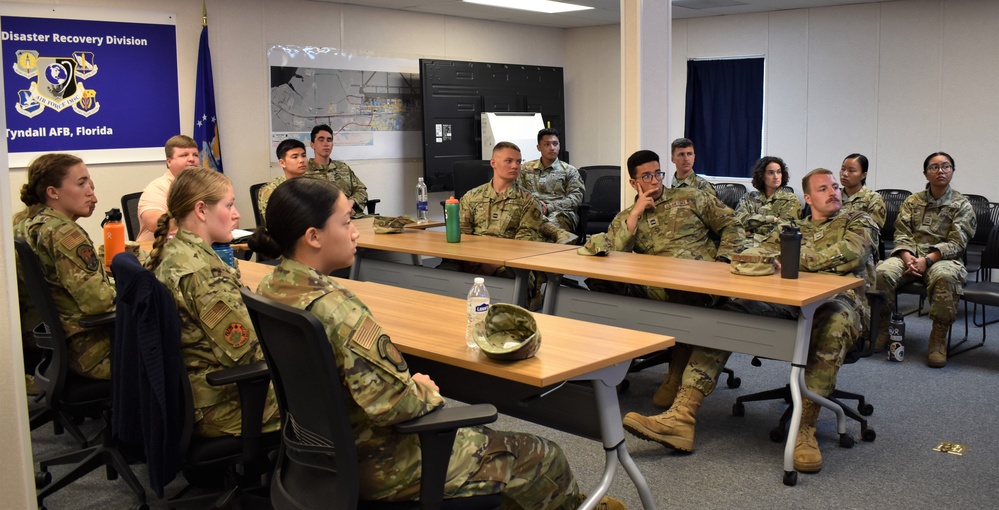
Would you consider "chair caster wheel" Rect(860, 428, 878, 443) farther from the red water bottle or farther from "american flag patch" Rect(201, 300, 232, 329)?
the red water bottle

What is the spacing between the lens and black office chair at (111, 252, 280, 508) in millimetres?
2539

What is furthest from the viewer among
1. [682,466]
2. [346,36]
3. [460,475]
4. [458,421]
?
[346,36]

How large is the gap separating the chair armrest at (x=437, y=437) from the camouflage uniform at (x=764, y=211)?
187 inches

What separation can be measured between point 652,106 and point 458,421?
400cm

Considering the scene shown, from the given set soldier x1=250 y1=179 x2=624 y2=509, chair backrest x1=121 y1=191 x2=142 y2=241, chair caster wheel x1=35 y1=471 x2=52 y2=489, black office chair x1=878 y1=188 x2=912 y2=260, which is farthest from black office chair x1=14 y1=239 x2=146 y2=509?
black office chair x1=878 y1=188 x2=912 y2=260

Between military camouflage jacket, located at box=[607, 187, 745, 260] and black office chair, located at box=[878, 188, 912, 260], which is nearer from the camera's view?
military camouflage jacket, located at box=[607, 187, 745, 260]

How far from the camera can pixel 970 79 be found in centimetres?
771

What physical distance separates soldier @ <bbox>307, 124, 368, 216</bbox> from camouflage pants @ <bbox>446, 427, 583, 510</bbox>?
5379mm

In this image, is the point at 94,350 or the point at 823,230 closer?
the point at 94,350

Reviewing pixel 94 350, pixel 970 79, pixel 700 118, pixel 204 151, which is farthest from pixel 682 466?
pixel 700 118

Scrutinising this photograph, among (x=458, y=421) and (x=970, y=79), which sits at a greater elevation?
(x=970, y=79)

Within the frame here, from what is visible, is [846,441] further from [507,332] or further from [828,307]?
[507,332]

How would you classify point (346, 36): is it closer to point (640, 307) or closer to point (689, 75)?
point (689, 75)

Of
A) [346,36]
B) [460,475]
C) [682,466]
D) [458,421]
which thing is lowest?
[682,466]
